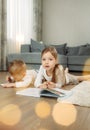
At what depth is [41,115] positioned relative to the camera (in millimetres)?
1087

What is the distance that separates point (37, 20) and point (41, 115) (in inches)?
202

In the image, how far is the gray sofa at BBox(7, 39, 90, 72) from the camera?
4.66m

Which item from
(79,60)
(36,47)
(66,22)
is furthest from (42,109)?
(66,22)

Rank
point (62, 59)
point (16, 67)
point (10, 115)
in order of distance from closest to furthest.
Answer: point (10, 115) < point (16, 67) < point (62, 59)

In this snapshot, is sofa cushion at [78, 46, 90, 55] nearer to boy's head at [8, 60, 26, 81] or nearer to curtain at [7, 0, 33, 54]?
curtain at [7, 0, 33, 54]

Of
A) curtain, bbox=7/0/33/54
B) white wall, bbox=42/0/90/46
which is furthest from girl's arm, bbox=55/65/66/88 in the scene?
white wall, bbox=42/0/90/46

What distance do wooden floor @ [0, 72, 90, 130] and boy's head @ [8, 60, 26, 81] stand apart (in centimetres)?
83

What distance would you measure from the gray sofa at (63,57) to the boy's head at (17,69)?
2223 millimetres

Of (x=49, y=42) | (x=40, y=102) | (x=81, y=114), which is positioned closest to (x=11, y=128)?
(x=81, y=114)

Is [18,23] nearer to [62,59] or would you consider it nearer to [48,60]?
[62,59]

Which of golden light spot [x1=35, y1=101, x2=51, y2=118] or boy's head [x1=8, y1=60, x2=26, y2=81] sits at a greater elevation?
boy's head [x1=8, y1=60, x2=26, y2=81]

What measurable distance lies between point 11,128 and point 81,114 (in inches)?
15.5

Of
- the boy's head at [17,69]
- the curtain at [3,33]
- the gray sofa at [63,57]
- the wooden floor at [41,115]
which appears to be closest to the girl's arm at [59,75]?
the boy's head at [17,69]

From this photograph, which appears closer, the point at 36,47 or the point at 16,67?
the point at 16,67
